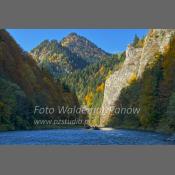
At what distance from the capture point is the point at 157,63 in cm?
2492

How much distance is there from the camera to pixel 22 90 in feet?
78.9

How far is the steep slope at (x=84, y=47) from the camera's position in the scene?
23.5 m

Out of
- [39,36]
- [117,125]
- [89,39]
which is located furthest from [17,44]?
[117,125]

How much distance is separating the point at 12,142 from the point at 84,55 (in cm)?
428

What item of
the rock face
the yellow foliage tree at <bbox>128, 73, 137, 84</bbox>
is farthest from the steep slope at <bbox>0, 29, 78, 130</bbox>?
the yellow foliage tree at <bbox>128, 73, 137, 84</bbox>

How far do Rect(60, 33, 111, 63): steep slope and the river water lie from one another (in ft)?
8.90

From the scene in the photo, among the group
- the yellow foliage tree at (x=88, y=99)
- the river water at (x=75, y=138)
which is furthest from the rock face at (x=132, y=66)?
the river water at (x=75, y=138)

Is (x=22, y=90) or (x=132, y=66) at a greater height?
(x=132, y=66)

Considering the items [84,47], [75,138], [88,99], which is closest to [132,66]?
[84,47]

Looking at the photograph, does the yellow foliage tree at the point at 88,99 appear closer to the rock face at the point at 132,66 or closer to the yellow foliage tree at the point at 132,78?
the rock face at the point at 132,66

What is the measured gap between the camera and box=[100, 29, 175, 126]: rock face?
23.8 metres

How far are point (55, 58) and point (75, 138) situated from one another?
3.18 m

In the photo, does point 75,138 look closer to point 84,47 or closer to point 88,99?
point 88,99

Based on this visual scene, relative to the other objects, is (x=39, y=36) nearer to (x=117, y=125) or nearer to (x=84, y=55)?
(x=84, y=55)
